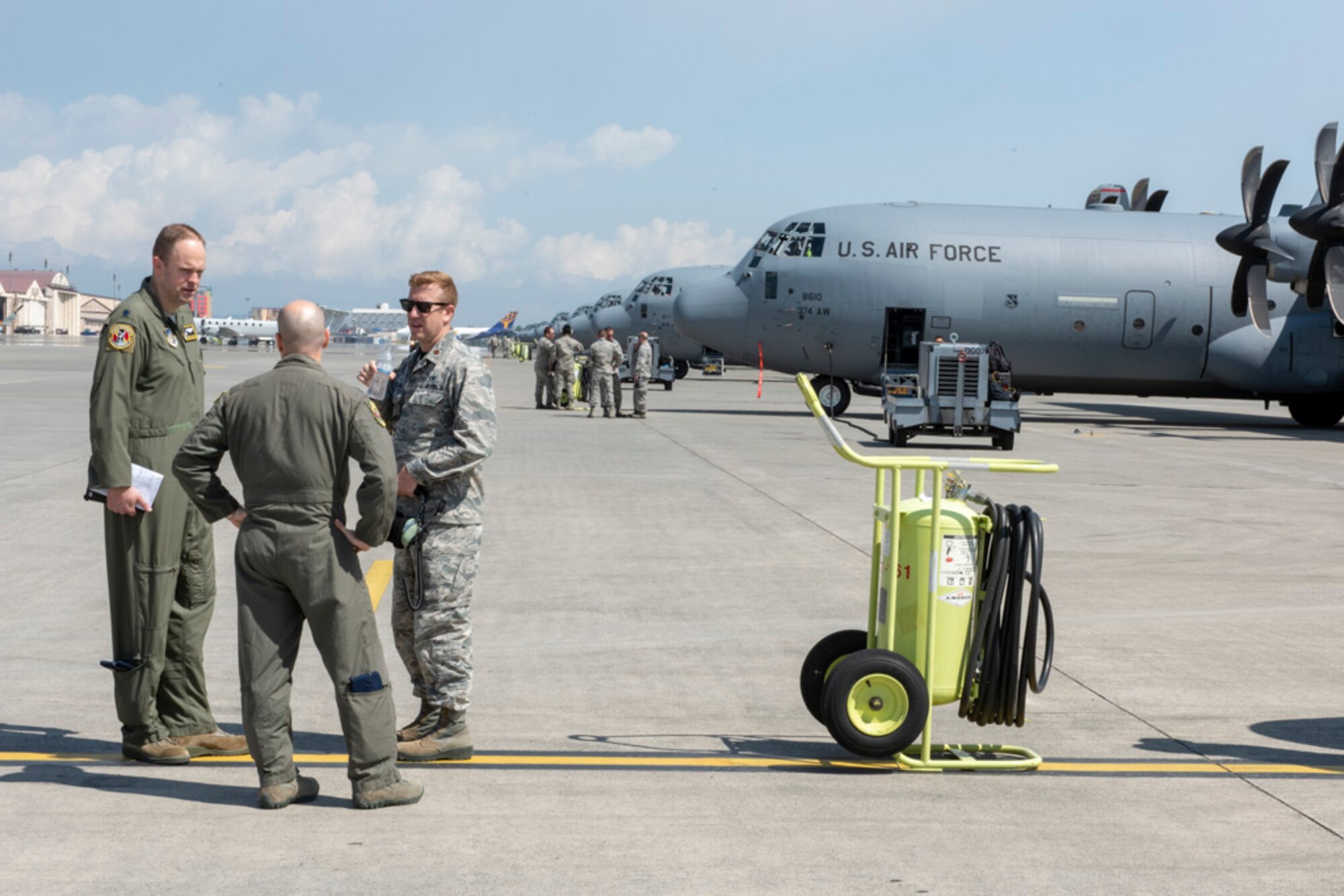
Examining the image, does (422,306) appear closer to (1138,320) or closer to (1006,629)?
(1006,629)

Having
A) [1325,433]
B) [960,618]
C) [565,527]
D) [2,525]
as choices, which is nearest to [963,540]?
[960,618]

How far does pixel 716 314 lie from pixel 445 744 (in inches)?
1057

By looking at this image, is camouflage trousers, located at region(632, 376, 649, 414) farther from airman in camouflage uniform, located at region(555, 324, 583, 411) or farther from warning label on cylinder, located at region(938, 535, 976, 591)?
warning label on cylinder, located at region(938, 535, 976, 591)

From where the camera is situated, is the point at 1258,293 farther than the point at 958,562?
Yes

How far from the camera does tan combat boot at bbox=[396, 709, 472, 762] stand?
5863 mm

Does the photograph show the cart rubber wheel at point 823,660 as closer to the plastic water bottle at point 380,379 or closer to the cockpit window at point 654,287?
the plastic water bottle at point 380,379

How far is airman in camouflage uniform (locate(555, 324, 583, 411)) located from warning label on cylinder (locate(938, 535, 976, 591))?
27.6 metres

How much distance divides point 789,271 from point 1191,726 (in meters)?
25.2

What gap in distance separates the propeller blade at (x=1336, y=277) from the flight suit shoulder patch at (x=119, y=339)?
16.6m

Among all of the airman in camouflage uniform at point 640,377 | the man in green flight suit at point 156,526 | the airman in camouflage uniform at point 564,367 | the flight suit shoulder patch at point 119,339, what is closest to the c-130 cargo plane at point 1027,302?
the airman in camouflage uniform at point 640,377

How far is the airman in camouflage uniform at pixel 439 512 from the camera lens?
5891 mm

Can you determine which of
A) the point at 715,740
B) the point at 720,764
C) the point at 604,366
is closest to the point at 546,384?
the point at 604,366

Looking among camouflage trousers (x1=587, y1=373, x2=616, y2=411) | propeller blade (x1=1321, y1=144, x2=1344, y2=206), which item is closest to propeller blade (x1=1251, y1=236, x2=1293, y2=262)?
propeller blade (x1=1321, y1=144, x2=1344, y2=206)

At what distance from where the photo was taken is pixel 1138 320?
31.3m
